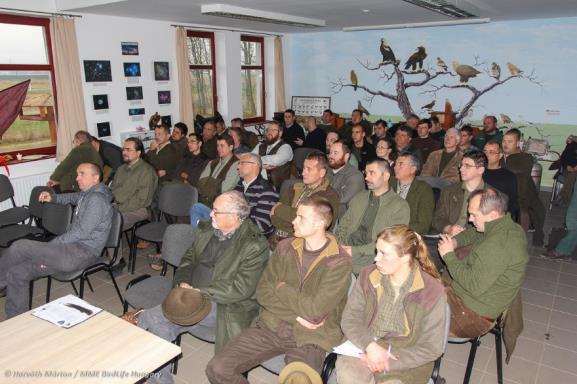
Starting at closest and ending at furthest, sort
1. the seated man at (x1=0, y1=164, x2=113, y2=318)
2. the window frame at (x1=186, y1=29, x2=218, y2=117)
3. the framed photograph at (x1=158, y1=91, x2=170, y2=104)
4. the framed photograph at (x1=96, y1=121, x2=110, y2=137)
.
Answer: the seated man at (x1=0, y1=164, x2=113, y2=318), the framed photograph at (x1=96, y1=121, x2=110, y2=137), the framed photograph at (x1=158, y1=91, x2=170, y2=104), the window frame at (x1=186, y1=29, x2=218, y2=117)

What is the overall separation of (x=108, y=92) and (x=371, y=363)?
21.7 feet

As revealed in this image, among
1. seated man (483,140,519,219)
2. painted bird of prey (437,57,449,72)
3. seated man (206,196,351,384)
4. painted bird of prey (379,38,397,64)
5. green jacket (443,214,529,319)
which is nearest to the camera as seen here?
seated man (206,196,351,384)

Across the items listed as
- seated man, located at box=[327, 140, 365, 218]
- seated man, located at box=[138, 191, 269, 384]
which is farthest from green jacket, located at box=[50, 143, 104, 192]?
seated man, located at box=[138, 191, 269, 384]

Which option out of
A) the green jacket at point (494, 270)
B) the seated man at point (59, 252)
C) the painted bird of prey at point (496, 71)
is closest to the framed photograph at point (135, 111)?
the seated man at point (59, 252)

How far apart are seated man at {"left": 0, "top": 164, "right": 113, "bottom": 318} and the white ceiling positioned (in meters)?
3.20

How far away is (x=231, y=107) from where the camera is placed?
384 inches

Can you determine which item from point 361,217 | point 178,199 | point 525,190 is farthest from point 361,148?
point 361,217

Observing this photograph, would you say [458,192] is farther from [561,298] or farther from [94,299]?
[94,299]

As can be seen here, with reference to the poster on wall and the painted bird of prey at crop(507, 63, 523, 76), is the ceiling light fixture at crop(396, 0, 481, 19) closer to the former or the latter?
the painted bird of prey at crop(507, 63, 523, 76)

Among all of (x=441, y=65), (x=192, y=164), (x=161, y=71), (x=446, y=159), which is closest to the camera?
(x=446, y=159)

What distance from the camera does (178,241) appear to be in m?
3.51

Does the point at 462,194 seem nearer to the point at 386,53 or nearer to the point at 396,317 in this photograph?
the point at 396,317

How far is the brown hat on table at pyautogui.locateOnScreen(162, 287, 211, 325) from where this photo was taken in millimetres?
2684

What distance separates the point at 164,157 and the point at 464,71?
6434 millimetres
